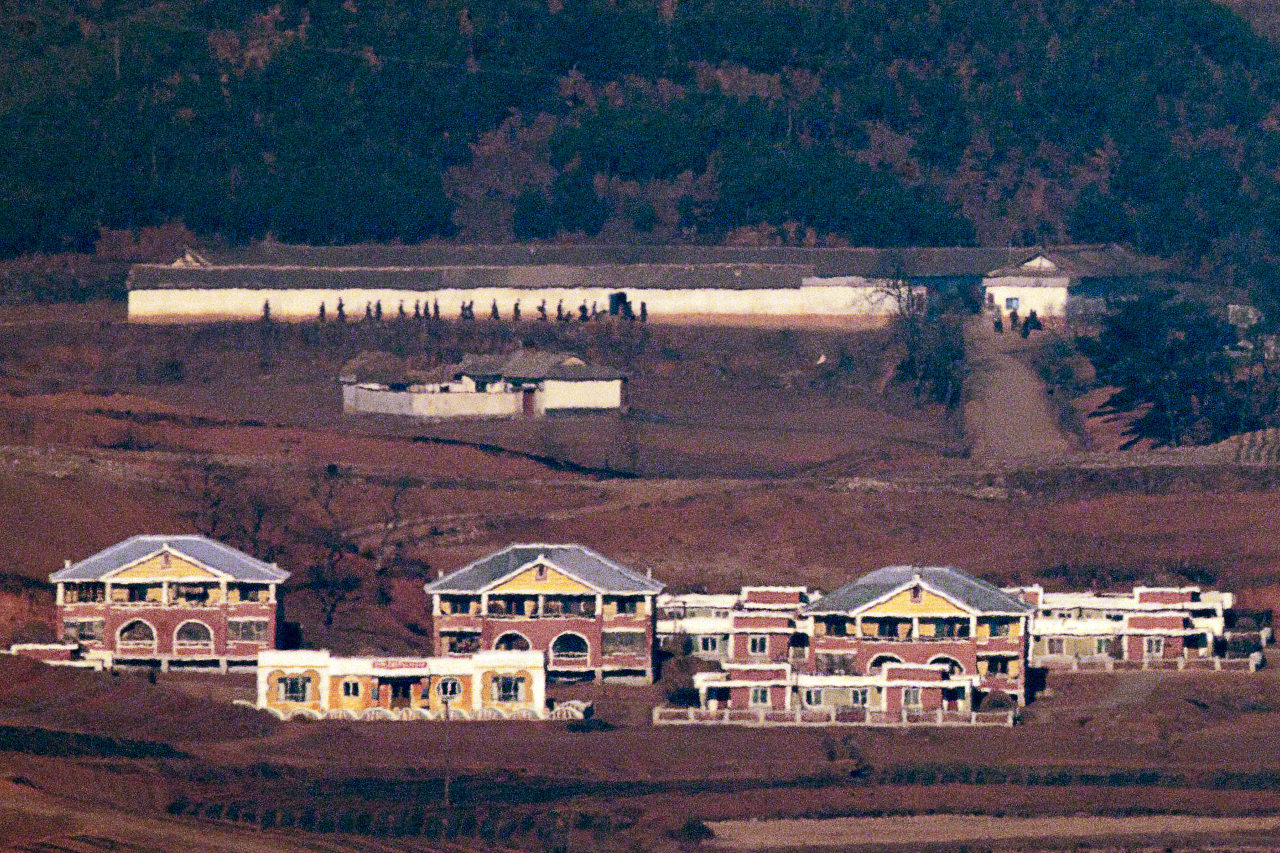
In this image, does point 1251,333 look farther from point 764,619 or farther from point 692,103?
point 764,619

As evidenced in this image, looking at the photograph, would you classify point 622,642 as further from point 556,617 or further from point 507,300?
point 507,300

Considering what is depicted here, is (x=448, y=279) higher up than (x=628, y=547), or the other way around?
(x=448, y=279)

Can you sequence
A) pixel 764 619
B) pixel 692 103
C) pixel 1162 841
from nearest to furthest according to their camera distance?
pixel 1162 841 < pixel 764 619 < pixel 692 103

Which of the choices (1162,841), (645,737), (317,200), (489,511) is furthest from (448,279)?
(1162,841)

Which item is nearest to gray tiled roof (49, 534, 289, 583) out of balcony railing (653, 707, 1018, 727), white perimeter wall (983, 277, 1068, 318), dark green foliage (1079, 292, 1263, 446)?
balcony railing (653, 707, 1018, 727)

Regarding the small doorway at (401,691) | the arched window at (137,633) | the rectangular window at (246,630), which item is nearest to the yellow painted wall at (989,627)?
the small doorway at (401,691)

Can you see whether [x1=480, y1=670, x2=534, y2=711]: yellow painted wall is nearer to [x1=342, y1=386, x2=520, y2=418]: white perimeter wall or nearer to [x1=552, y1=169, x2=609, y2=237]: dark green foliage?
[x1=342, y1=386, x2=520, y2=418]: white perimeter wall
